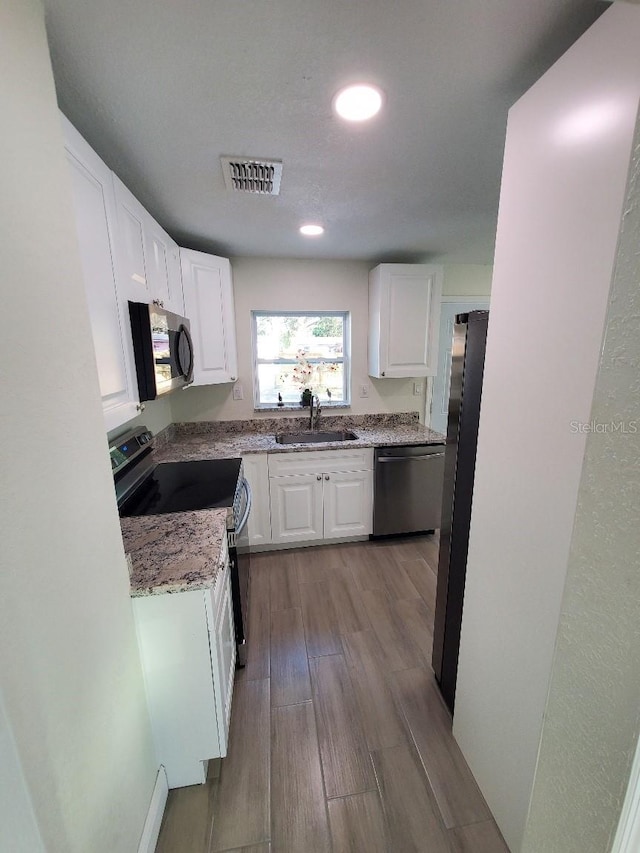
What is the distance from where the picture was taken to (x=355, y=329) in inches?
119

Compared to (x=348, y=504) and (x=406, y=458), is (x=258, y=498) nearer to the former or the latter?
(x=348, y=504)

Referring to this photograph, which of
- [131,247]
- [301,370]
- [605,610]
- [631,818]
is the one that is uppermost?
[131,247]

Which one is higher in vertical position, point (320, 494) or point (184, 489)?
point (184, 489)

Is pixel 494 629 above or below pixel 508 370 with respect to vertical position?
below

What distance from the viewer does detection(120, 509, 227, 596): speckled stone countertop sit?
105cm

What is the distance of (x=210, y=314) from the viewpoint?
2461mm

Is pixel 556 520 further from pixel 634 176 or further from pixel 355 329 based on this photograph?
pixel 355 329

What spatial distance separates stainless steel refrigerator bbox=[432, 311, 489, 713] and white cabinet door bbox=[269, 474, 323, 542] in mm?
1248

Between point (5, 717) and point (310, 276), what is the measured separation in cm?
299

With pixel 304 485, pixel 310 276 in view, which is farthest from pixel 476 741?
pixel 310 276

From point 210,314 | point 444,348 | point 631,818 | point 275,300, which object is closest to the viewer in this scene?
point 631,818

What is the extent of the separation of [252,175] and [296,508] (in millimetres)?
2132

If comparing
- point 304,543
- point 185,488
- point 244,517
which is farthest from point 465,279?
point 185,488

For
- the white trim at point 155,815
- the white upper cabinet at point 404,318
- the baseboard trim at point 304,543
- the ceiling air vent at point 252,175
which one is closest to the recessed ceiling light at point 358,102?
the ceiling air vent at point 252,175
